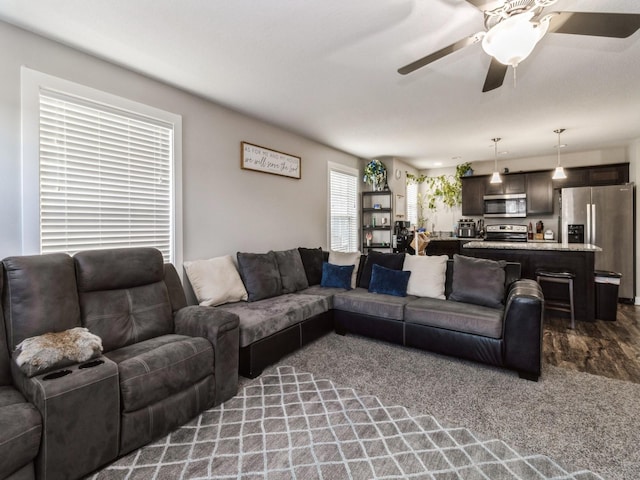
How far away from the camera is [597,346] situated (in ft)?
10.8

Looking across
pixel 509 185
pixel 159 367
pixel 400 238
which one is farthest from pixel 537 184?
pixel 159 367

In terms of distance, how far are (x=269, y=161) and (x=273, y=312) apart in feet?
7.05

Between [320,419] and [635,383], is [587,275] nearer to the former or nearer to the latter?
[635,383]

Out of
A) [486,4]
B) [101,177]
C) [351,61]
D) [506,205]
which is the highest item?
[351,61]

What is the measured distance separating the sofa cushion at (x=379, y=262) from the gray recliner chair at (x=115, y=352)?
6.86ft

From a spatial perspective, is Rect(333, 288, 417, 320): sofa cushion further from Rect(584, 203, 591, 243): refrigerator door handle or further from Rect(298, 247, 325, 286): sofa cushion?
Rect(584, 203, 591, 243): refrigerator door handle

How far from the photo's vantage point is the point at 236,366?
238 centimetres

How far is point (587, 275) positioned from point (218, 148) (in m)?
4.94

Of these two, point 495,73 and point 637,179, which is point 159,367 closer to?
point 495,73

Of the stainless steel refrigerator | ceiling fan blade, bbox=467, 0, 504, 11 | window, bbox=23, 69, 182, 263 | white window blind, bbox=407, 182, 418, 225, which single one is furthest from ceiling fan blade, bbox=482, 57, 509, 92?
white window blind, bbox=407, 182, 418, 225

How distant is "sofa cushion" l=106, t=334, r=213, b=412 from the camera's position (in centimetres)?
177

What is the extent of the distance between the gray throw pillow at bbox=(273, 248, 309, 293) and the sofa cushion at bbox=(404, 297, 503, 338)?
1.35 meters

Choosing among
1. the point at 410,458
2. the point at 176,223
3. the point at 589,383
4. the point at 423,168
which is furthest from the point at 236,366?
the point at 423,168

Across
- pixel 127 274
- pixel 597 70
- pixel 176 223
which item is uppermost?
pixel 597 70
